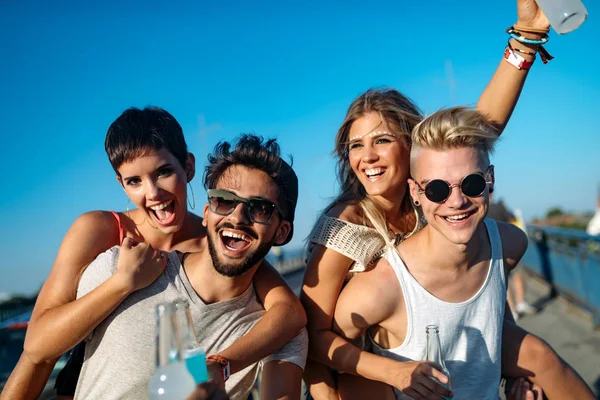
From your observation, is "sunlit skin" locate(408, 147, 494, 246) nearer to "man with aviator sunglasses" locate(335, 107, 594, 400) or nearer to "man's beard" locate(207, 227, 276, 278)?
"man with aviator sunglasses" locate(335, 107, 594, 400)

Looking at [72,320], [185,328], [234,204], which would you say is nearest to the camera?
[185,328]

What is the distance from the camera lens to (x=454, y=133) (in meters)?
2.78

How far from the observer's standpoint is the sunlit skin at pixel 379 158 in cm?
339

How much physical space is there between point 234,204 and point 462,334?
1.48 metres

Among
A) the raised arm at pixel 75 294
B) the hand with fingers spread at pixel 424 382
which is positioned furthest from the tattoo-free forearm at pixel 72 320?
the hand with fingers spread at pixel 424 382

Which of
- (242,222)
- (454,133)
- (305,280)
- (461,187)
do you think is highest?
(454,133)

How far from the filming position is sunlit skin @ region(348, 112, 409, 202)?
3.39 metres

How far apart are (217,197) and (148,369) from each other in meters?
0.96

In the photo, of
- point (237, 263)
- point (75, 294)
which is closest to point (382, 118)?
point (237, 263)

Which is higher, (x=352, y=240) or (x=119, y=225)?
(x=119, y=225)

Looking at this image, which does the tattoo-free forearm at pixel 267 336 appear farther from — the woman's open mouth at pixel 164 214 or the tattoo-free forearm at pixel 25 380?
the tattoo-free forearm at pixel 25 380

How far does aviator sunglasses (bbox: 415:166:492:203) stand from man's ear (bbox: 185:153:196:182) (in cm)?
158

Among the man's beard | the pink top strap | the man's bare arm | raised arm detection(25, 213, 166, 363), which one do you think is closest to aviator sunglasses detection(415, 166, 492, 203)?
the man's beard

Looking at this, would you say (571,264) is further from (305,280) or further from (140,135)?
(140,135)
